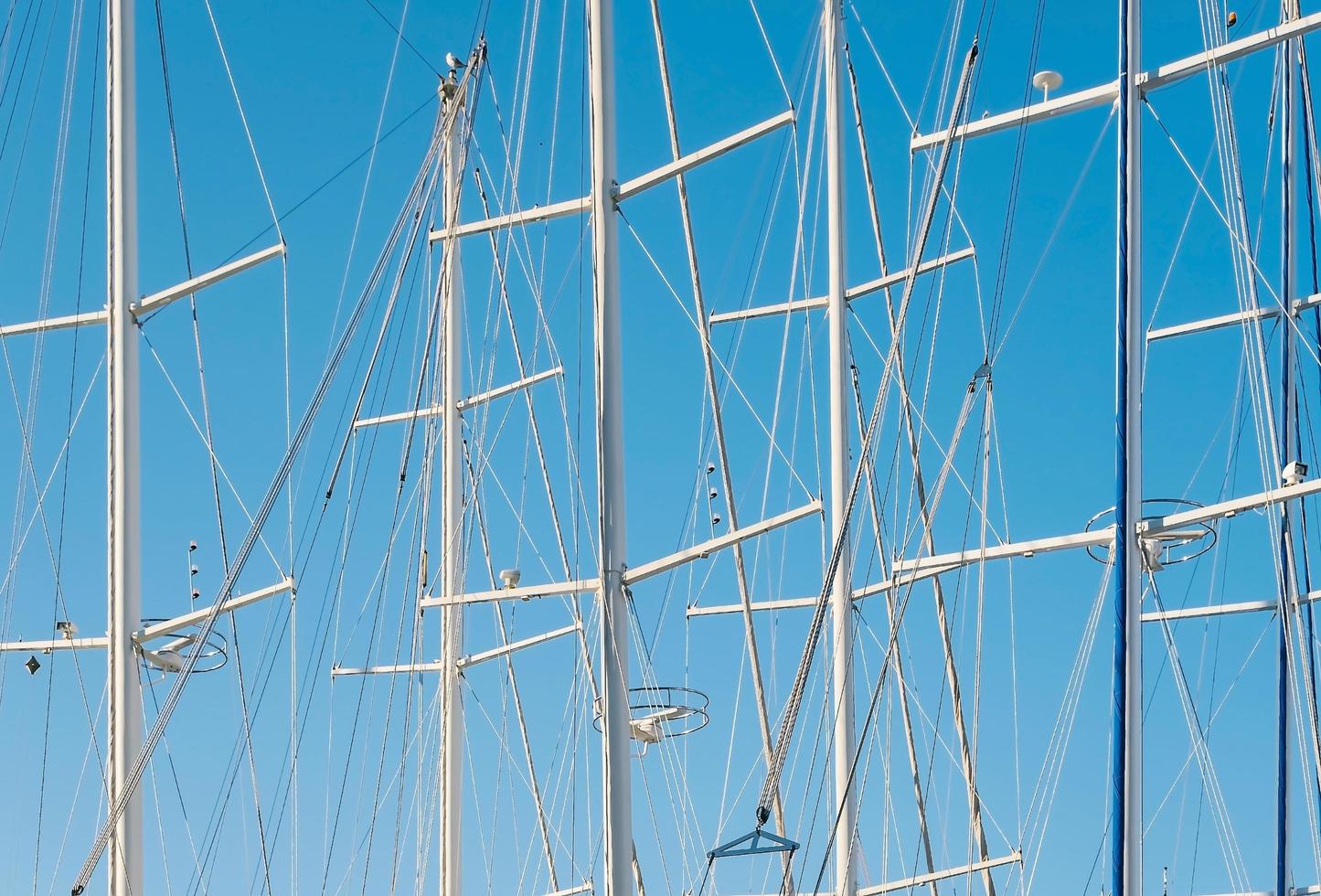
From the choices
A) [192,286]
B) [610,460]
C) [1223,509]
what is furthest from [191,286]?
[1223,509]

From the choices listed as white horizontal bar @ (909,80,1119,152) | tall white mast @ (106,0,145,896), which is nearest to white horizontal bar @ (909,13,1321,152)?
white horizontal bar @ (909,80,1119,152)

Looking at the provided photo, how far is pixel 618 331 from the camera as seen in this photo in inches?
754

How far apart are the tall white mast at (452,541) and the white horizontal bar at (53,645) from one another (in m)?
3.73

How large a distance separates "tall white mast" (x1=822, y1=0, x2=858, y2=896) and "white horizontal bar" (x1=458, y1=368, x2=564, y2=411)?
13.0 feet

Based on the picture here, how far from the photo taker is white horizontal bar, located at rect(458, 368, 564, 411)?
26.3m

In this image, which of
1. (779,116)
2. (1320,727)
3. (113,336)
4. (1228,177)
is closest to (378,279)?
(113,336)

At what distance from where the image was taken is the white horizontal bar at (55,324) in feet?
73.7

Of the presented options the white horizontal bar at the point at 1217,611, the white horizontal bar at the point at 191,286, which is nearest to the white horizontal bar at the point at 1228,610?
the white horizontal bar at the point at 1217,611

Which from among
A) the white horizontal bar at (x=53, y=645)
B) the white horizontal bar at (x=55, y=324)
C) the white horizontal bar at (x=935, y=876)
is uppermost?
the white horizontal bar at (x=55, y=324)

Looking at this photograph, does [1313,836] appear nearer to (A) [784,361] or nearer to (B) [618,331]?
(A) [784,361]

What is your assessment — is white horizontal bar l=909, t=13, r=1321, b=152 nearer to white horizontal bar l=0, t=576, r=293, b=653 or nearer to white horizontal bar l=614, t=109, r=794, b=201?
white horizontal bar l=614, t=109, r=794, b=201

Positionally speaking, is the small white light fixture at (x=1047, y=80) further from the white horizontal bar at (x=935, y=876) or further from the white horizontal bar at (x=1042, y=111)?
the white horizontal bar at (x=935, y=876)

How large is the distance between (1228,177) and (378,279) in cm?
902

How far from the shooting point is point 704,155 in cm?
1934
